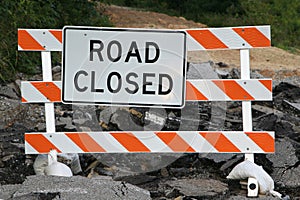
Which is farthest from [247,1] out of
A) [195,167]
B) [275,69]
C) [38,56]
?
[195,167]

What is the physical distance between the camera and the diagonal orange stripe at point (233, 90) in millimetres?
6160

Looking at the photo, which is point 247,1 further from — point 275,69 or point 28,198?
point 28,198

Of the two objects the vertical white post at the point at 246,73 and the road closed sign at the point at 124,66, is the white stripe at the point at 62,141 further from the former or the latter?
the vertical white post at the point at 246,73

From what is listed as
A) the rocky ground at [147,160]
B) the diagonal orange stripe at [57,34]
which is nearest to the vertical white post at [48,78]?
the diagonal orange stripe at [57,34]

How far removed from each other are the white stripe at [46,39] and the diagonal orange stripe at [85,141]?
2.79ft

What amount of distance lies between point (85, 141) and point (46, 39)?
3.46 feet

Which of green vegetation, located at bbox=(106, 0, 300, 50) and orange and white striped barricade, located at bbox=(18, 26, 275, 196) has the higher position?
green vegetation, located at bbox=(106, 0, 300, 50)

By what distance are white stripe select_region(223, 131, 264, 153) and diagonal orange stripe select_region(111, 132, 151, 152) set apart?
2.67 ft

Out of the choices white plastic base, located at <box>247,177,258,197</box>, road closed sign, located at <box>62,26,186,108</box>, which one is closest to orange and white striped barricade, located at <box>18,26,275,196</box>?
road closed sign, located at <box>62,26,186,108</box>

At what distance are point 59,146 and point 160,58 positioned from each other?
1314mm

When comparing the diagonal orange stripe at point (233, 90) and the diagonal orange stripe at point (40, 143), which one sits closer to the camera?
the diagonal orange stripe at point (233, 90)

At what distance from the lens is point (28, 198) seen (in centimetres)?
539

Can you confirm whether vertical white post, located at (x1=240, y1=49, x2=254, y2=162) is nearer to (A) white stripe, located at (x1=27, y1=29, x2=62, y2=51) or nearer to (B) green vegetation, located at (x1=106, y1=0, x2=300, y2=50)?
(A) white stripe, located at (x1=27, y1=29, x2=62, y2=51)

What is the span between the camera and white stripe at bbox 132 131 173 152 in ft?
20.3
